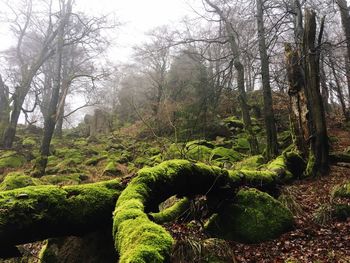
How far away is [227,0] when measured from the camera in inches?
583

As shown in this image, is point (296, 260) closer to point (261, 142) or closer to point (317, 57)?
point (317, 57)

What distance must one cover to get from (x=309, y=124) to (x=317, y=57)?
7.25 feet

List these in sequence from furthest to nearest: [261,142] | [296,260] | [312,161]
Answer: [261,142], [312,161], [296,260]

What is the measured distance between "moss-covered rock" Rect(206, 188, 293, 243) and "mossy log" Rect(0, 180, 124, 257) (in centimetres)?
224

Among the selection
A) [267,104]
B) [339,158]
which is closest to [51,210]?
[339,158]

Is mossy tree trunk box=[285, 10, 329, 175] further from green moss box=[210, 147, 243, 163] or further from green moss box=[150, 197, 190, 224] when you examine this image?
green moss box=[150, 197, 190, 224]

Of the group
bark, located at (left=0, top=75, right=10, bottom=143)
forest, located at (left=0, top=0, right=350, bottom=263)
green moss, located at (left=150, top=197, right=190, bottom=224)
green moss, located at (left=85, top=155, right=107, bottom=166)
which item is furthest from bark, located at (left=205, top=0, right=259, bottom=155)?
bark, located at (left=0, top=75, right=10, bottom=143)

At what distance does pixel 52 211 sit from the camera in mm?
3984

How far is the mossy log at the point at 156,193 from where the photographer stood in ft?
8.41

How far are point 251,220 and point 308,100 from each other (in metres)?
6.54

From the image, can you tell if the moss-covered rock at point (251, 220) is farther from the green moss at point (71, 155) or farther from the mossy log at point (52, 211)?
the green moss at point (71, 155)

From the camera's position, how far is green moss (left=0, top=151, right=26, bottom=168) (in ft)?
51.3

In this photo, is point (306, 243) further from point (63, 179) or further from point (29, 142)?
point (29, 142)

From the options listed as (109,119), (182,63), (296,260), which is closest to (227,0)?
(182,63)
